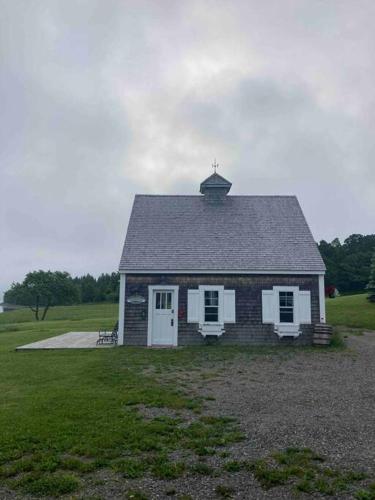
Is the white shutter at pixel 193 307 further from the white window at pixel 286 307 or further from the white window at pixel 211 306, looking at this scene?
the white window at pixel 286 307

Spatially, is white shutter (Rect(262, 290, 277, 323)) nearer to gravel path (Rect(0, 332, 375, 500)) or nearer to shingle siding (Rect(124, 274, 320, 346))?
shingle siding (Rect(124, 274, 320, 346))

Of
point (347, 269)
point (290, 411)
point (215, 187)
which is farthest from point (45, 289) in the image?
point (290, 411)

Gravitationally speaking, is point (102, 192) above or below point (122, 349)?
above

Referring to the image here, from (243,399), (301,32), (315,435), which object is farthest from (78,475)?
(301,32)

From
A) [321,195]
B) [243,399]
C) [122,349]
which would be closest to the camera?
[243,399]

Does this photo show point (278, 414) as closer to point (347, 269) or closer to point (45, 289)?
point (45, 289)

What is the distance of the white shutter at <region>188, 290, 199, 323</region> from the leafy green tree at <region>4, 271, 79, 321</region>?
115ft

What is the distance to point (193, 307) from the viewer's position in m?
13.7

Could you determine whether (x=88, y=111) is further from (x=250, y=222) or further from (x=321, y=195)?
(x=321, y=195)

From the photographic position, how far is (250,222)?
15961 millimetres

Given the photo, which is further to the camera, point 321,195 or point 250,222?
point 321,195

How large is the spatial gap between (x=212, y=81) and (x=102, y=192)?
15448 mm

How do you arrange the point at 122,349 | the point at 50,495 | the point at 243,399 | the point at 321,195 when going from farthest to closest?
the point at 321,195, the point at 122,349, the point at 243,399, the point at 50,495

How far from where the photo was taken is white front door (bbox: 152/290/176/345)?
13664mm
